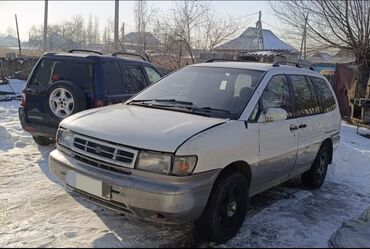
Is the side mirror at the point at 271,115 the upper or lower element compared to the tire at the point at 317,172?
upper

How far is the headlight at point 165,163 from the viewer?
3.44 meters

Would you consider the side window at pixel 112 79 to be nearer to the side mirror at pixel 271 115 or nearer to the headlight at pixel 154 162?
the side mirror at pixel 271 115

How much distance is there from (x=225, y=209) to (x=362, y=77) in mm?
11856

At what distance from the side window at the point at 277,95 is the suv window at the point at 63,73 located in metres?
3.01

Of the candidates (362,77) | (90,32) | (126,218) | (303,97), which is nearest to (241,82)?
(303,97)

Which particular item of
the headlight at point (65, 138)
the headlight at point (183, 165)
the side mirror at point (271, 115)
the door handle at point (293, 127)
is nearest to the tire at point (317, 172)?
the door handle at point (293, 127)

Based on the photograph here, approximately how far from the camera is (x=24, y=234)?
155 inches

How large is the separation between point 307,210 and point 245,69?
1840mm

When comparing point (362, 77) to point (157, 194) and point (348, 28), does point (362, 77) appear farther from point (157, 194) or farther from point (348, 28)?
point (157, 194)

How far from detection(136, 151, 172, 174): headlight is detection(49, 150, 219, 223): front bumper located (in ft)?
0.15

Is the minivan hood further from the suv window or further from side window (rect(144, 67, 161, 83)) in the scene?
side window (rect(144, 67, 161, 83))

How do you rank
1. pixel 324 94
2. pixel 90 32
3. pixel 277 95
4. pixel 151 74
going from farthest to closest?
pixel 90 32 < pixel 151 74 < pixel 324 94 < pixel 277 95

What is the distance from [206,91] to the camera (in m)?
4.64

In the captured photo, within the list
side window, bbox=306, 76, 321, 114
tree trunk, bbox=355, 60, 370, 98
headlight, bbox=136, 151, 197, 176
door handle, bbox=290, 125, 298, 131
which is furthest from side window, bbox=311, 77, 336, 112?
tree trunk, bbox=355, 60, 370, 98
